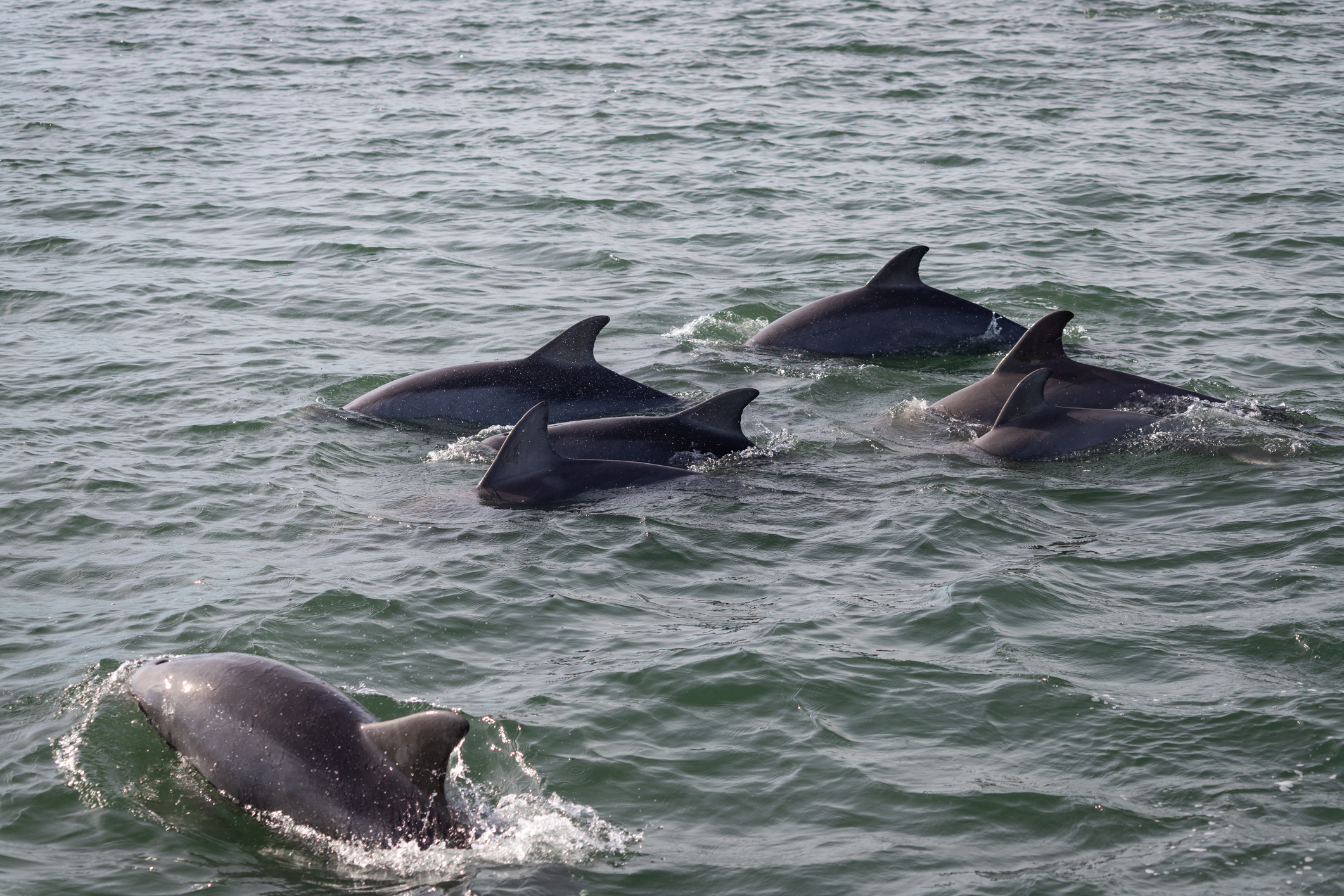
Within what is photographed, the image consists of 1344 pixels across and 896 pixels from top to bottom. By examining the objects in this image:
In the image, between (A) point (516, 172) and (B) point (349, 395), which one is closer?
(B) point (349, 395)

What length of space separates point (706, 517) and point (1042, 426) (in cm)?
307

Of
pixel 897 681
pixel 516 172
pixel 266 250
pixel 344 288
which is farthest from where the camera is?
pixel 516 172

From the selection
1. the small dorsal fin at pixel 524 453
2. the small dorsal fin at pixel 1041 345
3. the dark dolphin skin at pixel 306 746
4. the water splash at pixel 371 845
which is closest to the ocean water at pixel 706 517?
the water splash at pixel 371 845

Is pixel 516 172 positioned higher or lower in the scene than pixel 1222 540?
higher

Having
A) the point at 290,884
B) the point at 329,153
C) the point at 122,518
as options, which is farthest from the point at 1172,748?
the point at 329,153

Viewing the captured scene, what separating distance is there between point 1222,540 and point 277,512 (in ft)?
21.9

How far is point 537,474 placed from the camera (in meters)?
10.3

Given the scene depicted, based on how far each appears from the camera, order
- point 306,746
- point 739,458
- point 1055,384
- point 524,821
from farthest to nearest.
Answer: point 1055,384
point 739,458
point 524,821
point 306,746

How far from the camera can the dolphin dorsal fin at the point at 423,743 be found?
5.75 m

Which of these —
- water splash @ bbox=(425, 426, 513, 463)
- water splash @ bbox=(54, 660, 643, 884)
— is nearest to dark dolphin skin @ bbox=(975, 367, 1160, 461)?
water splash @ bbox=(425, 426, 513, 463)

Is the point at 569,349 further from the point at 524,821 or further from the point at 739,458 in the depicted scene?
the point at 524,821

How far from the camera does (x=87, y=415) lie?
12445 millimetres

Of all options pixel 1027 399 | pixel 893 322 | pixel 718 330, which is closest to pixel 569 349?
pixel 718 330

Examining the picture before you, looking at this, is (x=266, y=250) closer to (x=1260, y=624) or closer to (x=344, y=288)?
(x=344, y=288)
